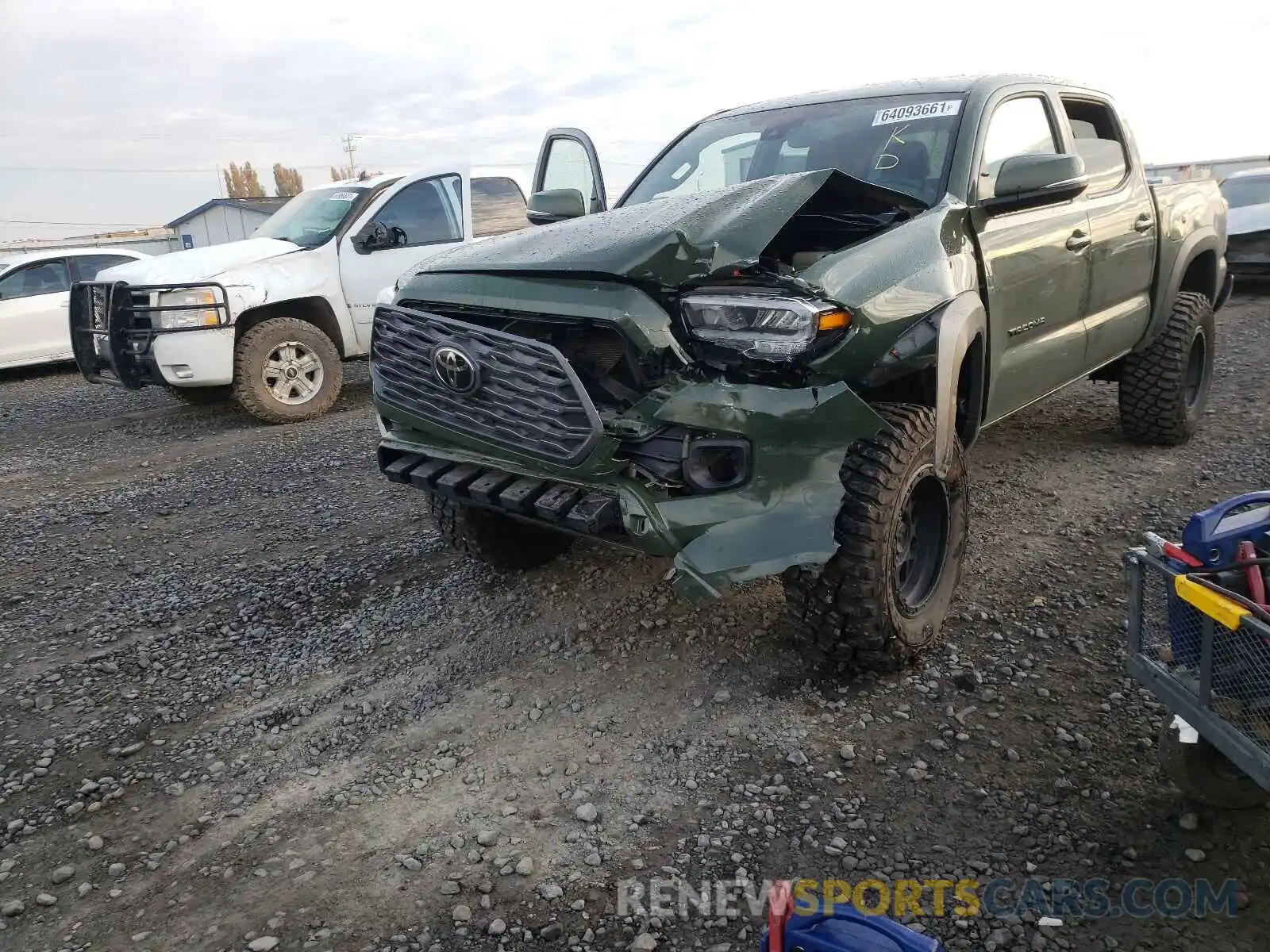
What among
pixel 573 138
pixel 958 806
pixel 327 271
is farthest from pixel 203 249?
pixel 958 806

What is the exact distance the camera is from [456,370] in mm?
3027

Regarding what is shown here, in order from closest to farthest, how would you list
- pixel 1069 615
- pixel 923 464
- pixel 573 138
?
pixel 923 464 < pixel 1069 615 < pixel 573 138

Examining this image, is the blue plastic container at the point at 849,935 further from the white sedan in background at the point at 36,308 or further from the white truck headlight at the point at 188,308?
the white sedan in background at the point at 36,308

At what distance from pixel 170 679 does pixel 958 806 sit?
2696 millimetres

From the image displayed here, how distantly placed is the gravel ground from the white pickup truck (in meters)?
2.60

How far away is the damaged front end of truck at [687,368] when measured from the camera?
2.67 meters

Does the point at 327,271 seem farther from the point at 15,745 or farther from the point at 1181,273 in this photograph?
the point at 1181,273

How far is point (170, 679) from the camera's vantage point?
3395 mm

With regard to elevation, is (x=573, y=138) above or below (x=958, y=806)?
above

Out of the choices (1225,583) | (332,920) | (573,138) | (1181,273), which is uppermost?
(573,138)

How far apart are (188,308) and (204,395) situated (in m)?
1.18

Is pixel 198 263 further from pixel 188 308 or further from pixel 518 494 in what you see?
pixel 518 494

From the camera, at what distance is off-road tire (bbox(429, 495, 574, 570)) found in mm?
3885

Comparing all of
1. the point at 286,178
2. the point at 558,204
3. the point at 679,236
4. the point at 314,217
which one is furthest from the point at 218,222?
the point at 679,236
